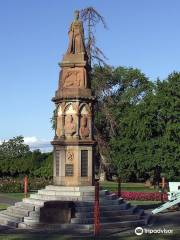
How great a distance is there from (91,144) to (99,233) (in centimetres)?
594

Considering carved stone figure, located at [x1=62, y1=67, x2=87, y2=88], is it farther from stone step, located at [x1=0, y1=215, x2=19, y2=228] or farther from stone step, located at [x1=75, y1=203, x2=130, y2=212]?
stone step, located at [x1=0, y1=215, x2=19, y2=228]

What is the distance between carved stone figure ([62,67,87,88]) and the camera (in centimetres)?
2361

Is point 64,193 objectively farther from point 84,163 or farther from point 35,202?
point 84,163

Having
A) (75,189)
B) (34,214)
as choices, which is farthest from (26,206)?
(75,189)

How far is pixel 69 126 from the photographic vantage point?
75.6 feet

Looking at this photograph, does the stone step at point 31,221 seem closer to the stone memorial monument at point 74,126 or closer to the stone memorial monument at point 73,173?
the stone memorial monument at point 73,173

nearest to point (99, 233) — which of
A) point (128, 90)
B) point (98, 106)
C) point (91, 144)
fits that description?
point (91, 144)

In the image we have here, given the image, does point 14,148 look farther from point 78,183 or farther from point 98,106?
point 78,183

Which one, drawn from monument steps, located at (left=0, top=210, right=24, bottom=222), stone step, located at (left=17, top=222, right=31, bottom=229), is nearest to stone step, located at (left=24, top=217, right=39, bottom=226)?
stone step, located at (left=17, top=222, right=31, bottom=229)

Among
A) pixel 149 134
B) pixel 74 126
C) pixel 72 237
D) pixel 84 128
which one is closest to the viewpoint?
pixel 72 237

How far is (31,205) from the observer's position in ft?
71.4

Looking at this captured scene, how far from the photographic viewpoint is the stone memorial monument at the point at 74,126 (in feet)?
74.8

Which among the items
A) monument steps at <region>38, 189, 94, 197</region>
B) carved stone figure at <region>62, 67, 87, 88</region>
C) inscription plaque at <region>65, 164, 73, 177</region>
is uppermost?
carved stone figure at <region>62, 67, 87, 88</region>

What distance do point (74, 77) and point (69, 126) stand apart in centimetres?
249
